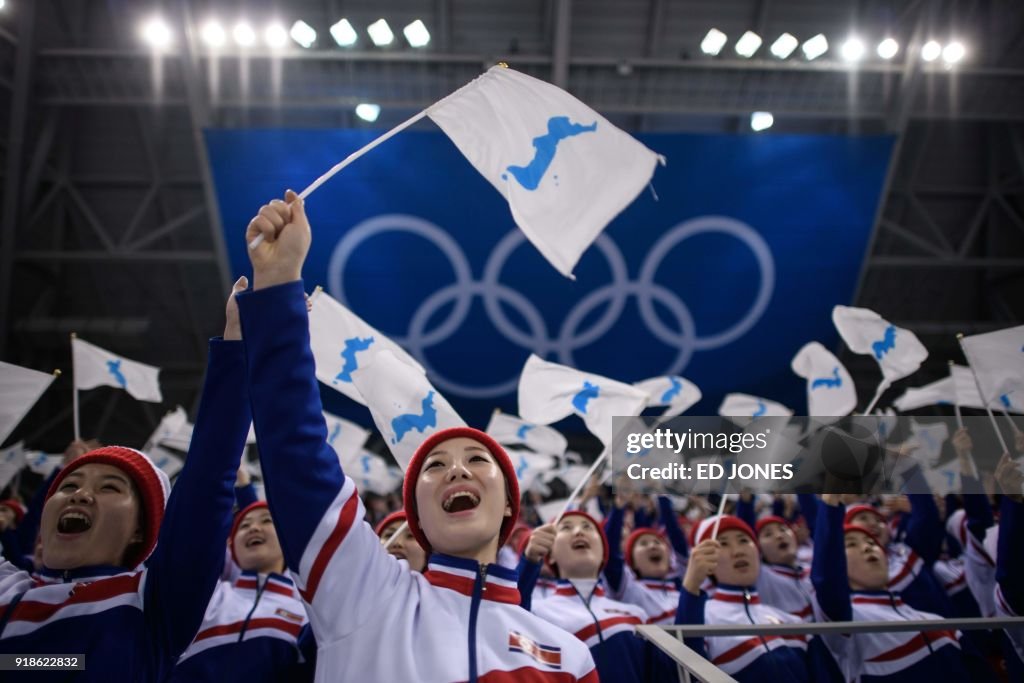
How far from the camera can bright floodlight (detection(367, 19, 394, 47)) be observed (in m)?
10.2

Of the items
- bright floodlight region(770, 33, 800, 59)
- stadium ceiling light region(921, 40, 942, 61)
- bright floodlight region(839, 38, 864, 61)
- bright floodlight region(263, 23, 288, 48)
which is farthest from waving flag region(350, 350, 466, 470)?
stadium ceiling light region(921, 40, 942, 61)

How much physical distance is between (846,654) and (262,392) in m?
3.40

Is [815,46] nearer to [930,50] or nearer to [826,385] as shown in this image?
[930,50]

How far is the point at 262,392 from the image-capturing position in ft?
4.52

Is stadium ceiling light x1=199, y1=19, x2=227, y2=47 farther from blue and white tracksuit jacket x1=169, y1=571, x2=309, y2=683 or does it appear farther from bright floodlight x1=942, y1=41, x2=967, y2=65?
bright floodlight x1=942, y1=41, x2=967, y2=65

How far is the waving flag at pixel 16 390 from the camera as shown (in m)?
2.88

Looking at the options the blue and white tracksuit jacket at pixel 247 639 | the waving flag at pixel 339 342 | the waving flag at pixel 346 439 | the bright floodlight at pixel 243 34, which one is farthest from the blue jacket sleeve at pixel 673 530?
the bright floodlight at pixel 243 34

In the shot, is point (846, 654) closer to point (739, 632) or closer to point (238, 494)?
point (739, 632)

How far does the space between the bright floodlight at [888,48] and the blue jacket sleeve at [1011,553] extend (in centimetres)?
949

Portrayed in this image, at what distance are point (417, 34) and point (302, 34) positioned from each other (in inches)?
68.6

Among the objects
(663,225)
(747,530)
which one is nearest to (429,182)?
(663,225)

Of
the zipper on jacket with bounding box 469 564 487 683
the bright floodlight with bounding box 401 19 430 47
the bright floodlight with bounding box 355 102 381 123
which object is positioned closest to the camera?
the zipper on jacket with bounding box 469 564 487 683

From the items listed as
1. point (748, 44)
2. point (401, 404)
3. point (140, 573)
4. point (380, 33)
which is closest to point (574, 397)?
point (401, 404)

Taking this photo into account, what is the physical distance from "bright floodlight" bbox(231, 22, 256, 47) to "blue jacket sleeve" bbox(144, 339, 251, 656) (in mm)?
10190
